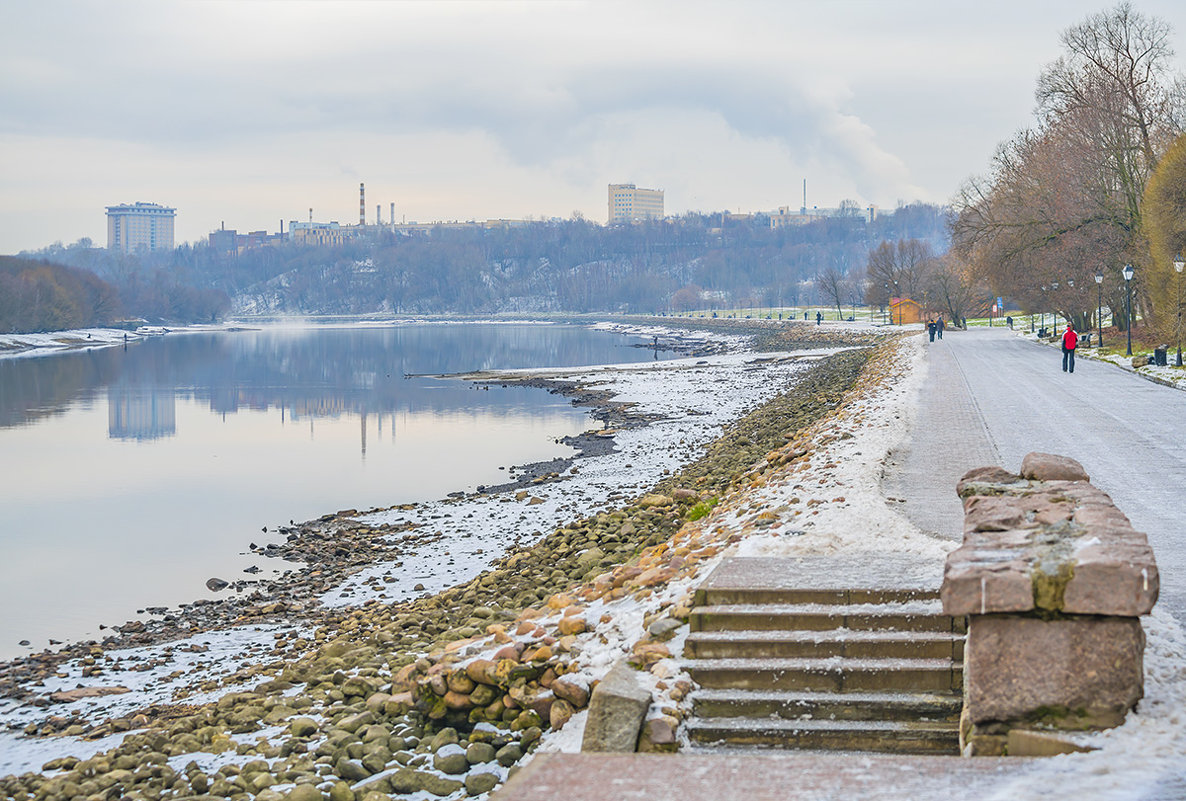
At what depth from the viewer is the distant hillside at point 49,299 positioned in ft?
348

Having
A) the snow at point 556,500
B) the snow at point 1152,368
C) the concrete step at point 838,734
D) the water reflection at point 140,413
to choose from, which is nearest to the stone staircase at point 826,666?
the concrete step at point 838,734

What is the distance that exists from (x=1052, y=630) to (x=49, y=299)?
401ft

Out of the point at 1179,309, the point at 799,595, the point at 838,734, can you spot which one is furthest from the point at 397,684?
the point at 1179,309

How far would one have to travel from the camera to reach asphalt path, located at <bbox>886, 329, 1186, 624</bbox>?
435 inches

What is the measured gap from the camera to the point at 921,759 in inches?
210

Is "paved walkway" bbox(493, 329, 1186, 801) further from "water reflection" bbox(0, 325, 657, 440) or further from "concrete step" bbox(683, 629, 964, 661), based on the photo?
"water reflection" bbox(0, 325, 657, 440)

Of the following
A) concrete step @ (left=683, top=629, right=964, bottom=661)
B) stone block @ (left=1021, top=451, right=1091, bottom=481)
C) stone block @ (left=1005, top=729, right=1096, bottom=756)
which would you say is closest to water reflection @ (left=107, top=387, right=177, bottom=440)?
A: concrete step @ (left=683, top=629, right=964, bottom=661)

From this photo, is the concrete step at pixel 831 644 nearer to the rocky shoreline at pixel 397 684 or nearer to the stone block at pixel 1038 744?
the rocky shoreline at pixel 397 684

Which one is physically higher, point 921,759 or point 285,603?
point 921,759

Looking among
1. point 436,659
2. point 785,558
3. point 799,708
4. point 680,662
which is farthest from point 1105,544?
point 436,659

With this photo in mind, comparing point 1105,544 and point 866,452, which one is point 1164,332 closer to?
point 866,452

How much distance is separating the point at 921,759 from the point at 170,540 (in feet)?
58.3

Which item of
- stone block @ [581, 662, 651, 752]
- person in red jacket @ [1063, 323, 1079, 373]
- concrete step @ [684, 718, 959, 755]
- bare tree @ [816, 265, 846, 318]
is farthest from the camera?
bare tree @ [816, 265, 846, 318]

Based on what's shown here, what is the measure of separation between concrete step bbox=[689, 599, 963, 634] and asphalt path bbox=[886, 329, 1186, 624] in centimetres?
168
